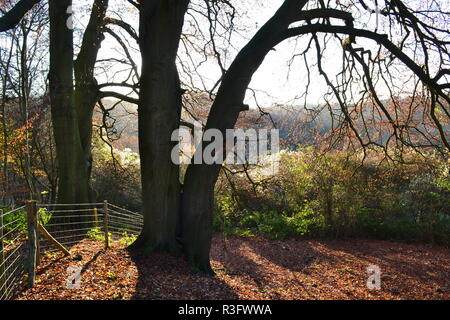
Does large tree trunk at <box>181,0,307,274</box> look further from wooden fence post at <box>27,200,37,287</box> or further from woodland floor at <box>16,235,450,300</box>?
wooden fence post at <box>27,200,37,287</box>

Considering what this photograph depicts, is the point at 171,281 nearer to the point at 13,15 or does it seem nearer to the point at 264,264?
the point at 13,15

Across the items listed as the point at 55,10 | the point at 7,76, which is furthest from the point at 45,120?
the point at 55,10

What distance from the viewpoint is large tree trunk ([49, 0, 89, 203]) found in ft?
28.6

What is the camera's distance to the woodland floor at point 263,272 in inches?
197

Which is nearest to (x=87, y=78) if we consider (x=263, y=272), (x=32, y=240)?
(x=32, y=240)

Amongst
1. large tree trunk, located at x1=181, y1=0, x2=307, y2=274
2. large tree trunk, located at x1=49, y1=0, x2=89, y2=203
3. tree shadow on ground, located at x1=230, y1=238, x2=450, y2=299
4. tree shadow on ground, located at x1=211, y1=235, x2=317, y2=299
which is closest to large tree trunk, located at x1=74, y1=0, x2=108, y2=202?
large tree trunk, located at x1=49, y1=0, x2=89, y2=203

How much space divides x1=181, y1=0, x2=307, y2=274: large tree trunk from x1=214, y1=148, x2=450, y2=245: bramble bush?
5021mm

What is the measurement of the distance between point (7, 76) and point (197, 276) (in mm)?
12570

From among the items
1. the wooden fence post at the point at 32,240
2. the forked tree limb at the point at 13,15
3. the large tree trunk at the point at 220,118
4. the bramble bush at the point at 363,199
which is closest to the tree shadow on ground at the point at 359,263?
the bramble bush at the point at 363,199

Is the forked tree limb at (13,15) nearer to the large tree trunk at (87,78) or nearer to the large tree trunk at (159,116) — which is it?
the large tree trunk at (159,116)

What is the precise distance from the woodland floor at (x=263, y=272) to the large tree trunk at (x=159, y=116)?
1.95 ft

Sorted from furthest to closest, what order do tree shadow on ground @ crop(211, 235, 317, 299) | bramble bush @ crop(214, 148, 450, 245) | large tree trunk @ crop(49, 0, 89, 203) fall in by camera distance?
bramble bush @ crop(214, 148, 450, 245) → large tree trunk @ crop(49, 0, 89, 203) → tree shadow on ground @ crop(211, 235, 317, 299)
